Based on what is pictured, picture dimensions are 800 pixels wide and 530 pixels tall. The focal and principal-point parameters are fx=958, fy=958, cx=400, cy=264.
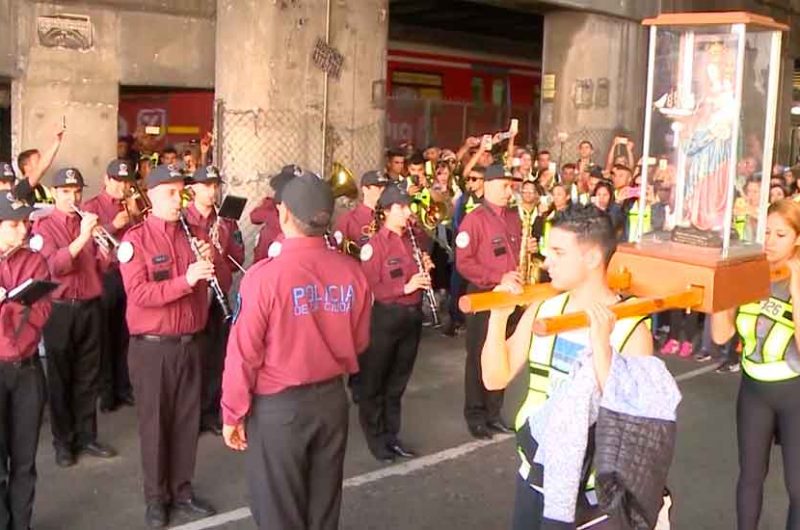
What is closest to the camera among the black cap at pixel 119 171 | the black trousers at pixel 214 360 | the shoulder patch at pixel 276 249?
the shoulder patch at pixel 276 249

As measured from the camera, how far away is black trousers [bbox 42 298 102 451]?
6641 mm

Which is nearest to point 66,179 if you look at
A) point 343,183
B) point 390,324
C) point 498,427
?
point 390,324

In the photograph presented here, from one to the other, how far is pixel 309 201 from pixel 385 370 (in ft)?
9.88

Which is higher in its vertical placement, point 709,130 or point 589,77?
point 589,77

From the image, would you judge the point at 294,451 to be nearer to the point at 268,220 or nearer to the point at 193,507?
the point at 193,507

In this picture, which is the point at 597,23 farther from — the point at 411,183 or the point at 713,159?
the point at 713,159

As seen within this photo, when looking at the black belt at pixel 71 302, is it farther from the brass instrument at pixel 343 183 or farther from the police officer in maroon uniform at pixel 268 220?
the brass instrument at pixel 343 183

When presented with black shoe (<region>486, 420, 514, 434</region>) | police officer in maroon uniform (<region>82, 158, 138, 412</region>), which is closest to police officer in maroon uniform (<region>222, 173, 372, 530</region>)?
black shoe (<region>486, 420, 514, 434</region>)

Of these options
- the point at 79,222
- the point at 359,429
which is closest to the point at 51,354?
the point at 79,222

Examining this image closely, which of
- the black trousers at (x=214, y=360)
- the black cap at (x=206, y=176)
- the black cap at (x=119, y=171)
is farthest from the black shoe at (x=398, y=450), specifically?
the black cap at (x=119, y=171)

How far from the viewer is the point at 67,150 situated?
466 inches

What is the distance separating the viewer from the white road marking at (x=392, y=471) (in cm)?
561

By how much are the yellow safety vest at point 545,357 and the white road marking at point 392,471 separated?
262 centimetres

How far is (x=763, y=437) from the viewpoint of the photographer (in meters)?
4.69
